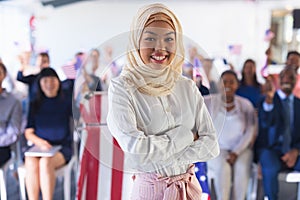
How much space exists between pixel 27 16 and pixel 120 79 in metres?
0.97

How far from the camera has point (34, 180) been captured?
5.78 ft

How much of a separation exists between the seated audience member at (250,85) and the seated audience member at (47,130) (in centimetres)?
79

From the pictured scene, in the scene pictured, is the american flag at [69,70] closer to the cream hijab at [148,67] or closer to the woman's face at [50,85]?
the woman's face at [50,85]

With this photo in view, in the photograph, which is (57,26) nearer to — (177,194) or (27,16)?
(27,16)

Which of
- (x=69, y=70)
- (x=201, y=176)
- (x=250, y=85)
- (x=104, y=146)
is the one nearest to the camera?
(x=104, y=146)

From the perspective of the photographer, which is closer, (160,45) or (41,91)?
(160,45)

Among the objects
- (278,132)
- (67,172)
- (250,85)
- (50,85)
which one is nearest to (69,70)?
(50,85)

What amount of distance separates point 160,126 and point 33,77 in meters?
1.04

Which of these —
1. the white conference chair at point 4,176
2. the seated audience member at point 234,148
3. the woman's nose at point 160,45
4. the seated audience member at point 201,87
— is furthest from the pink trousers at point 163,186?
the white conference chair at point 4,176

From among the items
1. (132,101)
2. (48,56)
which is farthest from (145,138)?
A: (48,56)

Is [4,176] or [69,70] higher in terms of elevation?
[69,70]

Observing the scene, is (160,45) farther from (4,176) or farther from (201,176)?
(4,176)

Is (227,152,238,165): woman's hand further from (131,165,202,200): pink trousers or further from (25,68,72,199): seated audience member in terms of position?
(131,165,202,200): pink trousers

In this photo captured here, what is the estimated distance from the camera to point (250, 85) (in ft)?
5.97
